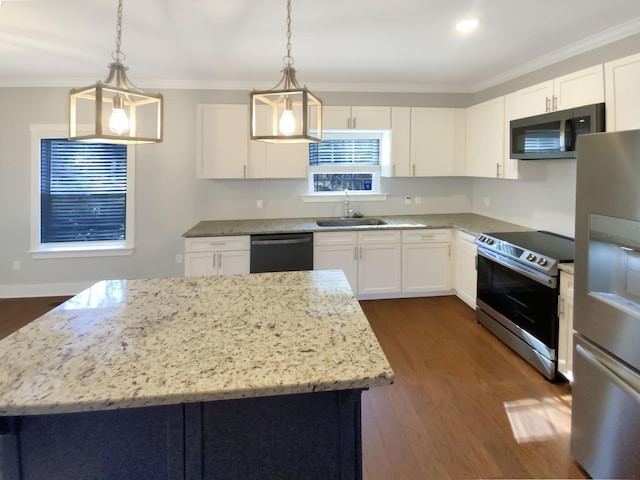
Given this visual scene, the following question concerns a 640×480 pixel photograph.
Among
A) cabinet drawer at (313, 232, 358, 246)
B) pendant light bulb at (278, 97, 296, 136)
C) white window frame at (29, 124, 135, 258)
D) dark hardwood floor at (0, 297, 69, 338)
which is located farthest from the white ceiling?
dark hardwood floor at (0, 297, 69, 338)

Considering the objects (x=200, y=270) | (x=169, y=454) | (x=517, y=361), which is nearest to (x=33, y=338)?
(x=169, y=454)

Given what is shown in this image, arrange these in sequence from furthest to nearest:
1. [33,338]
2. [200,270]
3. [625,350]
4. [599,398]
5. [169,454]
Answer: [200,270]
[599,398]
[625,350]
[33,338]
[169,454]

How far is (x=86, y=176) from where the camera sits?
175 inches

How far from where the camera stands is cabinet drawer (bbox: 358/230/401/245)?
4086 millimetres

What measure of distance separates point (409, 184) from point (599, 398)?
3.43m

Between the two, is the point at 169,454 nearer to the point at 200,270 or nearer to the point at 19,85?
the point at 200,270

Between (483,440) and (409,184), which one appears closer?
(483,440)

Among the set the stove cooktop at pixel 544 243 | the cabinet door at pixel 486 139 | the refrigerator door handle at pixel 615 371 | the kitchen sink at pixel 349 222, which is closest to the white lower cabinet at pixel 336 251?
the kitchen sink at pixel 349 222

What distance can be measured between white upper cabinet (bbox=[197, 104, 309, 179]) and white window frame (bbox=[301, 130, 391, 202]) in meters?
0.45

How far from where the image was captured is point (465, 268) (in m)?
4.00

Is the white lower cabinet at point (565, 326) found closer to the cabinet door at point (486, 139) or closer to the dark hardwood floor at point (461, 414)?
the dark hardwood floor at point (461, 414)

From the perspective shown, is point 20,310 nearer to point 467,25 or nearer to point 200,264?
point 200,264

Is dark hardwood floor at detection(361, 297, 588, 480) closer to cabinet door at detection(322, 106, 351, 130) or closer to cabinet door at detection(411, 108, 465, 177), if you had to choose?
cabinet door at detection(411, 108, 465, 177)

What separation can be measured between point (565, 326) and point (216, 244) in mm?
2962
